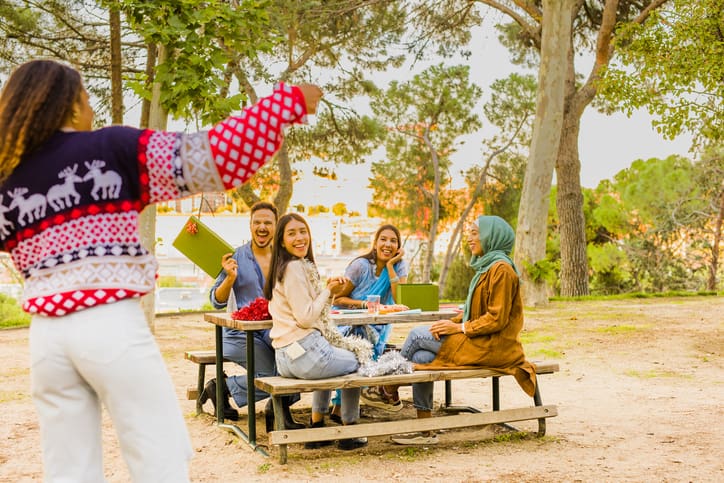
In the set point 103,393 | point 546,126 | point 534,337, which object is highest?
point 546,126

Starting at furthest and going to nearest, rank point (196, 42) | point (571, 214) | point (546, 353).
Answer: point (571, 214)
point (546, 353)
point (196, 42)

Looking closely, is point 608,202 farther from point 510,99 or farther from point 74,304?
point 74,304

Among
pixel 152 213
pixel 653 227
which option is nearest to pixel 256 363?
pixel 152 213

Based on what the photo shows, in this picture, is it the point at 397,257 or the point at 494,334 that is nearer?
the point at 494,334

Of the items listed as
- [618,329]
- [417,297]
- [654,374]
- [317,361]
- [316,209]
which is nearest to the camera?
[317,361]

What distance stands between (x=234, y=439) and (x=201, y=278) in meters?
30.3

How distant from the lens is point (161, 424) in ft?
6.67

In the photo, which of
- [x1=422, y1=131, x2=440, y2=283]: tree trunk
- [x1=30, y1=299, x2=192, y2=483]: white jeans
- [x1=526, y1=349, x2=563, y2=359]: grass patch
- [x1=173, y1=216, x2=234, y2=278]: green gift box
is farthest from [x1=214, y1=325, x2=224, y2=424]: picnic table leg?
[x1=422, y1=131, x2=440, y2=283]: tree trunk

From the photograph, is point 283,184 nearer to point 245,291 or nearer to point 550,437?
point 245,291

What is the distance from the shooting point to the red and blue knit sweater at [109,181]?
6.68 feet

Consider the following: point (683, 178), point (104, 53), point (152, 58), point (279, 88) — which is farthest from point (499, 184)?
point (279, 88)

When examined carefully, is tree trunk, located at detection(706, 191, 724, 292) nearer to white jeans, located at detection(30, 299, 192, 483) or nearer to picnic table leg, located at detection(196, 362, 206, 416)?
picnic table leg, located at detection(196, 362, 206, 416)

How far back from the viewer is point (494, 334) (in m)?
5.19

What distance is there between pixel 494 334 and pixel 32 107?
3.60 meters
